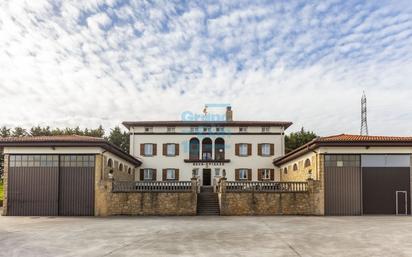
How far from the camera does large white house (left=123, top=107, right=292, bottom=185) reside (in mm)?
42281

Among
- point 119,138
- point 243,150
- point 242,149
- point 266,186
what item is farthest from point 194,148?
point 119,138

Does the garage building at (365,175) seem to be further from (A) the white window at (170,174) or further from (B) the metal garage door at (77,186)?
(A) the white window at (170,174)

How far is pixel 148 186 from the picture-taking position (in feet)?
94.5

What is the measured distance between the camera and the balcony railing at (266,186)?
28266 mm

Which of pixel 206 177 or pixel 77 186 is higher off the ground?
pixel 77 186

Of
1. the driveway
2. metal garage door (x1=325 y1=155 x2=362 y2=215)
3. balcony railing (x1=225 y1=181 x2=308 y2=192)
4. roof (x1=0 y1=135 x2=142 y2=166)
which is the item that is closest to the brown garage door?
metal garage door (x1=325 y1=155 x2=362 y2=215)

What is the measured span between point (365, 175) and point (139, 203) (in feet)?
51.9

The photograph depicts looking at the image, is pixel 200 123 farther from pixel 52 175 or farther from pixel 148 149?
pixel 52 175

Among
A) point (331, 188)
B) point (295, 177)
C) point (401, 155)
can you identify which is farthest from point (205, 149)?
point (401, 155)

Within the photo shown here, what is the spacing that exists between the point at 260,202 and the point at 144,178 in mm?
17501

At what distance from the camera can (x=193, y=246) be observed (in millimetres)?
13688

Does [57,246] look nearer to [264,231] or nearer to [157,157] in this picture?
[264,231]

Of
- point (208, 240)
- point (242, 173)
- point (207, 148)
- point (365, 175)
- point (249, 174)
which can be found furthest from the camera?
point (207, 148)

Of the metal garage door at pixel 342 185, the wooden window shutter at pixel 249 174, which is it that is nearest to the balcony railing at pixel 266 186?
the metal garage door at pixel 342 185
